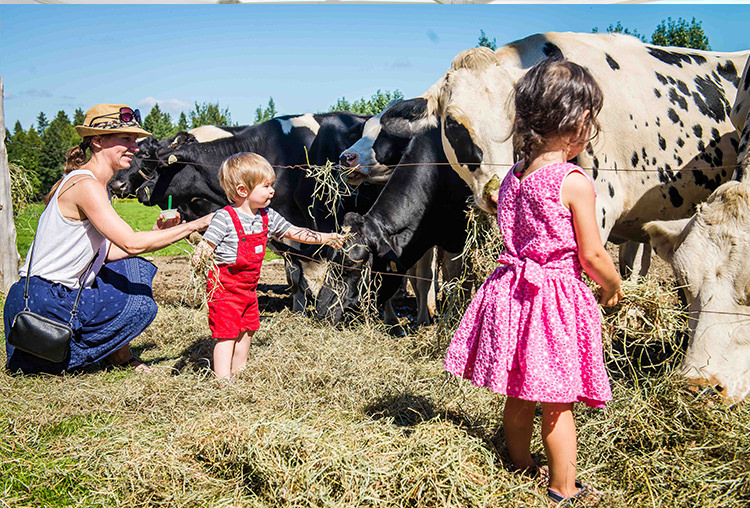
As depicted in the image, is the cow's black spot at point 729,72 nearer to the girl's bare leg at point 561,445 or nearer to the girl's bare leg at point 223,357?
the girl's bare leg at point 561,445

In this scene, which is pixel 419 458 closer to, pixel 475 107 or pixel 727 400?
pixel 727 400

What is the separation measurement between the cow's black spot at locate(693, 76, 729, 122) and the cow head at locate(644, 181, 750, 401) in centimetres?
246

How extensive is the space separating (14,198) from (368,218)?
18.1ft

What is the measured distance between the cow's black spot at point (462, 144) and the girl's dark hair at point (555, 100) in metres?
2.08

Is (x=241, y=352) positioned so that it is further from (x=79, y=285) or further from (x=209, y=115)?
(x=209, y=115)

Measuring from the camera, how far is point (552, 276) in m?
2.43

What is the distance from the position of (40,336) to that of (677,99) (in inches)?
214

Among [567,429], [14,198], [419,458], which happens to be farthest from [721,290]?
[14,198]

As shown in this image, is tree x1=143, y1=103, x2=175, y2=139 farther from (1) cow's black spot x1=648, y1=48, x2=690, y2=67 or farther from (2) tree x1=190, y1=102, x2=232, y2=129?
(1) cow's black spot x1=648, y1=48, x2=690, y2=67

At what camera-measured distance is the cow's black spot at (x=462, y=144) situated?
178 inches

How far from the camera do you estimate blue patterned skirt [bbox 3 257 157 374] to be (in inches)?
154

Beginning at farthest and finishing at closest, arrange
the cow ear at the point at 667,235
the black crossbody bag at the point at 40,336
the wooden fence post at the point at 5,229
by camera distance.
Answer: the wooden fence post at the point at 5,229 → the black crossbody bag at the point at 40,336 → the cow ear at the point at 667,235

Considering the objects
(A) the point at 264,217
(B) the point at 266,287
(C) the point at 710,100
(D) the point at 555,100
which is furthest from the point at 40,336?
(C) the point at 710,100

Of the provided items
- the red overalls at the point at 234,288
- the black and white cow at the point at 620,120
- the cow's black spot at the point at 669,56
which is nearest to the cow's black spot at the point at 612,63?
the black and white cow at the point at 620,120
